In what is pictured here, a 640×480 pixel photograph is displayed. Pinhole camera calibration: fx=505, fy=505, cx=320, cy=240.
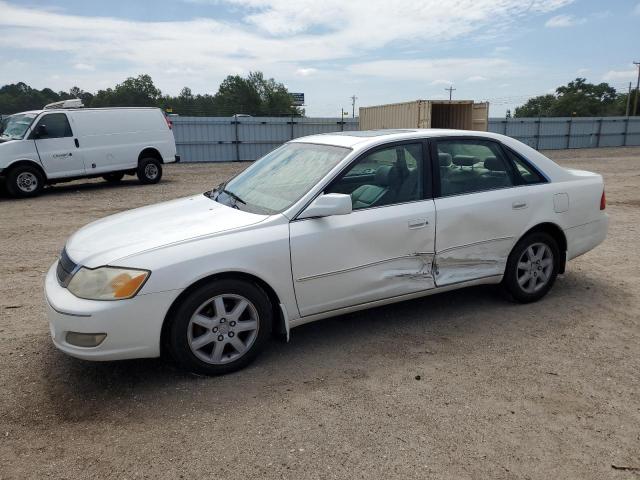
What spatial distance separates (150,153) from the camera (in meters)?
14.0

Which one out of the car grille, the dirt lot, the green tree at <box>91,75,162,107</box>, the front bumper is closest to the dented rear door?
the dirt lot

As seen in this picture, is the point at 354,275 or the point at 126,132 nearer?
the point at 354,275

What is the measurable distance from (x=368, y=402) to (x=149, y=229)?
6.10 ft

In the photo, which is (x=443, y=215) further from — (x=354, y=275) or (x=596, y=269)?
(x=596, y=269)

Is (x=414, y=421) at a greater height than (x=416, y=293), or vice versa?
(x=416, y=293)

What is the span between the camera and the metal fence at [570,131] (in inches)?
1161

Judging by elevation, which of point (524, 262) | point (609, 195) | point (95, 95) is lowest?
point (609, 195)

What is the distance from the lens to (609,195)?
37.9ft

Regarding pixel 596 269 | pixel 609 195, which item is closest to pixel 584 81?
pixel 609 195

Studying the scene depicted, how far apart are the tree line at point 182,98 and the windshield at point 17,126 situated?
27.9ft

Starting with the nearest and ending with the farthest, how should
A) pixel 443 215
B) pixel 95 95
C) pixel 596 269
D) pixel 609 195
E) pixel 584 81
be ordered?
1. pixel 443 215
2. pixel 596 269
3. pixel 609 195
4. pixel 95 95
5. pixel 584 81

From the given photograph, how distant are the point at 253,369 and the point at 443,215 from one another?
72.8 inches

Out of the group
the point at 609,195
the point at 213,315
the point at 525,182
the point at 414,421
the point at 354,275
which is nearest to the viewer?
the point at 414,421

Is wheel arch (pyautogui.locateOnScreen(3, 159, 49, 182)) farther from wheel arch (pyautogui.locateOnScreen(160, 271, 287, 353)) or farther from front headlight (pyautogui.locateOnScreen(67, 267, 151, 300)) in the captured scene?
wheel arch (pyautogui.locateOnScreen(160, 271, 287, 353))
